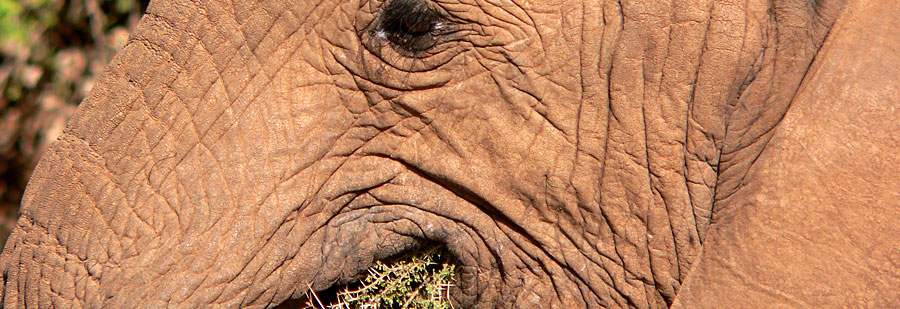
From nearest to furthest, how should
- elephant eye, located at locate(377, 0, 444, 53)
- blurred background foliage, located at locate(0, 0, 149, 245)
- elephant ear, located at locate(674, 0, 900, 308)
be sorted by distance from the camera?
1. elephant ear, located at locate(674, 0, 900, 308)
2. elephant eye, located at locate(377, 0, 444, 53)
3. blurred background foliage, located at locate(0, 0, 149, 245)

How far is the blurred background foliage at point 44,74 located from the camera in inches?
148

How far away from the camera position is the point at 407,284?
1.96 metres

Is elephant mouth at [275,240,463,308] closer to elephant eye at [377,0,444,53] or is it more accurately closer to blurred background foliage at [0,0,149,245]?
elephant eye at [377,0,444,53]

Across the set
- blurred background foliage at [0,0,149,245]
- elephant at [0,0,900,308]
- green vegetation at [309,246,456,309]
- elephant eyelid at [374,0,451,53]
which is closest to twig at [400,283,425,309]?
green vegetation at [309,246,456,309]

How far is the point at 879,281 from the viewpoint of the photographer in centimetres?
162

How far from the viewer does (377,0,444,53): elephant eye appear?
1.74 m

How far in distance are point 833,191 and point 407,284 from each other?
2.96ft

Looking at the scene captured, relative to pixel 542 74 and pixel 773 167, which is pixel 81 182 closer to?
pixel 542 74

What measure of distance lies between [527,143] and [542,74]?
0.15 m

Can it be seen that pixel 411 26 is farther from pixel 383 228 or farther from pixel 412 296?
pixel 412 296

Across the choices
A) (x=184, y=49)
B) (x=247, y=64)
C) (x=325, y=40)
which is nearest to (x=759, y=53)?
(x=325, y=40)

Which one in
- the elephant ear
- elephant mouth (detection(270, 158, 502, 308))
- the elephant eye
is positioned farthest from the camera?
elephant mouth (detection(270, 158, 502, 308))

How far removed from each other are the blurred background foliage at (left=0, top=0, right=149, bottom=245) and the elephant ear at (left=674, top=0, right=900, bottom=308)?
2.91 metres

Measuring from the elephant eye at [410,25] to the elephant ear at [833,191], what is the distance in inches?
27.4
